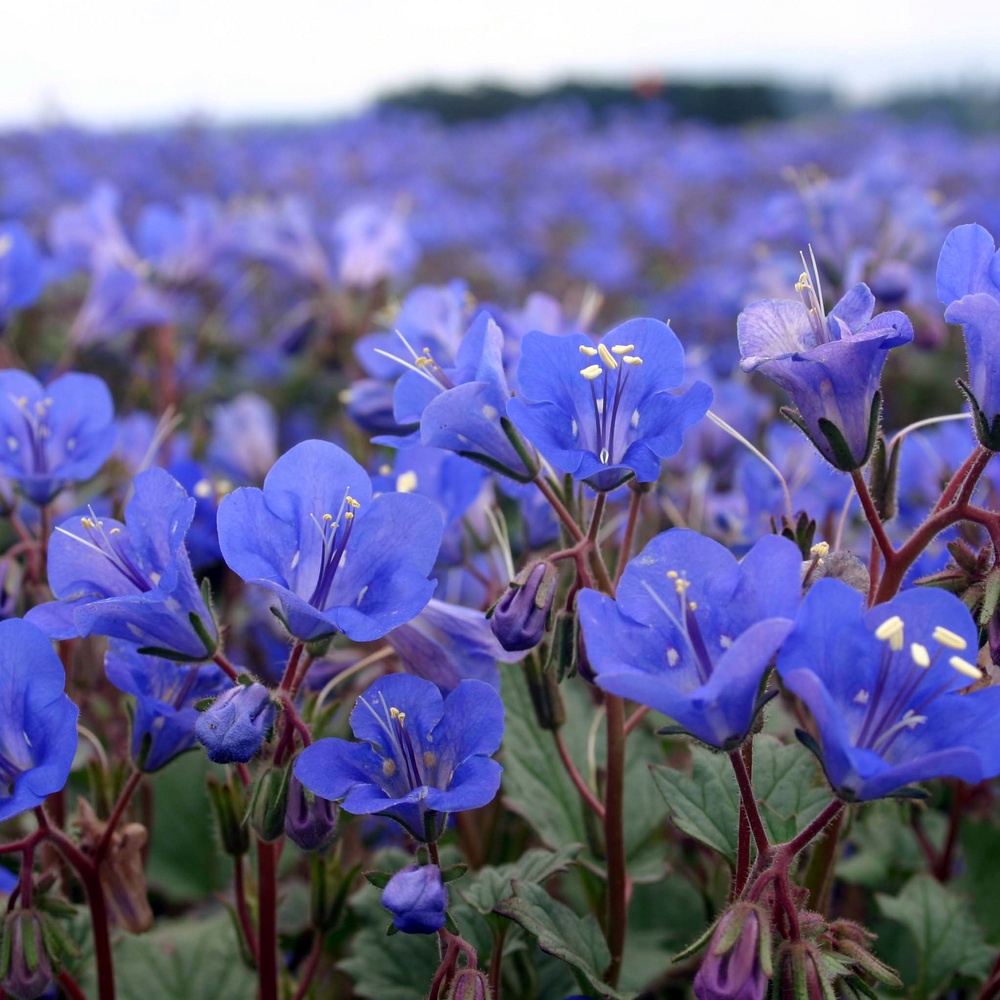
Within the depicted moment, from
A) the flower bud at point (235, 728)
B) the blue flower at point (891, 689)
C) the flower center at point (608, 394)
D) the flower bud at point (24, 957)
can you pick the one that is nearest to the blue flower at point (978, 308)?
the blue flower at point (891, 689)

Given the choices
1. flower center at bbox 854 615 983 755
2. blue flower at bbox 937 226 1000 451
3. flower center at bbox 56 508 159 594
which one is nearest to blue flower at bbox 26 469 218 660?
flower center at bbox 56 508 159 594

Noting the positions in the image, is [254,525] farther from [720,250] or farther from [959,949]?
[720,250]

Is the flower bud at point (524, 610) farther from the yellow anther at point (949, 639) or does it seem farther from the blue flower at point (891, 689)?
the yellow anther at point (949, 639)

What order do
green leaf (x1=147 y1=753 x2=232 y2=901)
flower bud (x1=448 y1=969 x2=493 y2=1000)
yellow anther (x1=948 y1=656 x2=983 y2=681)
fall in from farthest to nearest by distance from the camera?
green leaf (x1=147 y1=753 x2=232 y2=901), flower bud (x1=448 y1=969 x2=493 y2=1000), yellow anther (x1=948 y1=656 x2=983 y2=681)

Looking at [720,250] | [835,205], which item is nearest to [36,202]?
[720,250]

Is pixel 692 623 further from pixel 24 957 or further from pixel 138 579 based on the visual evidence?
pixel 24 957

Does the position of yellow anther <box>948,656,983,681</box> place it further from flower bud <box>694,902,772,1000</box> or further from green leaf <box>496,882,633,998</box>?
green leaf <box>496,882,633,998</box>

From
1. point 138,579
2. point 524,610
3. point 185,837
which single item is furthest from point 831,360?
point 185,837
